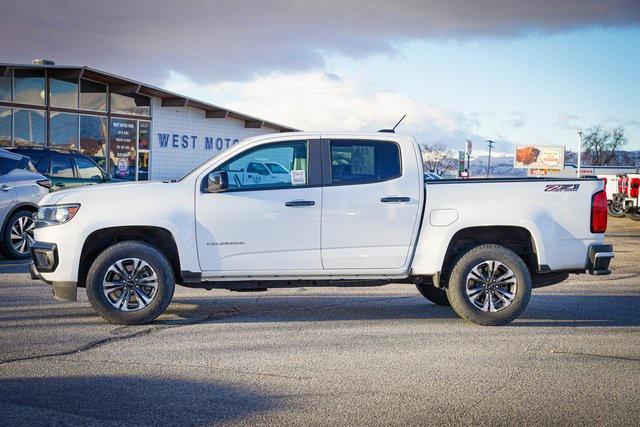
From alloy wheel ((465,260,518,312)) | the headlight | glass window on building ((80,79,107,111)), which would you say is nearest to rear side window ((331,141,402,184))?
alloy wheel ((465,260,518,312))

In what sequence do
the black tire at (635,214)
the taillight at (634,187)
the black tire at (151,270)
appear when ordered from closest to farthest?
the black tire at (151,270)
the taillight at (634,187)
the black tire at (635,214)

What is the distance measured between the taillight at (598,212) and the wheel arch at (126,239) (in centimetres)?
421

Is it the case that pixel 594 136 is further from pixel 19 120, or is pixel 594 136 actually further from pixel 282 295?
pixel 282 295

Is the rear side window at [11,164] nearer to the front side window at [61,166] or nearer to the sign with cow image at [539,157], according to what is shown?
the front side window at [61,166]

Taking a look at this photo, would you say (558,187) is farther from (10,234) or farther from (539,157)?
(539,157)

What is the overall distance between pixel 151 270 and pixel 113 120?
3019 centimetres

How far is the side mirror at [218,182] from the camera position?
7.63 metres

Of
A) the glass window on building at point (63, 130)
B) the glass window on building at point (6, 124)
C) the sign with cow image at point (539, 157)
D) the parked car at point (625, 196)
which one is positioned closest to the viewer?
the parked car at point (625, 196)

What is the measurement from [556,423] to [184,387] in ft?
8.09

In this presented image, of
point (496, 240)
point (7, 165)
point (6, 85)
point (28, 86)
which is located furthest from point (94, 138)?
point (496, 240)

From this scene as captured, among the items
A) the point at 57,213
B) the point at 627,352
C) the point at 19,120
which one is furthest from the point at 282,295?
the point at 19,120

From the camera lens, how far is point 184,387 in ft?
17.8

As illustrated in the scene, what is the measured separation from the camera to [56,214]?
7.65m

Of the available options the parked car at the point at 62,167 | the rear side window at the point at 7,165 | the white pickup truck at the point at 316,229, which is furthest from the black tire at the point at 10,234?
the white pickup truck at the point at 316,229
